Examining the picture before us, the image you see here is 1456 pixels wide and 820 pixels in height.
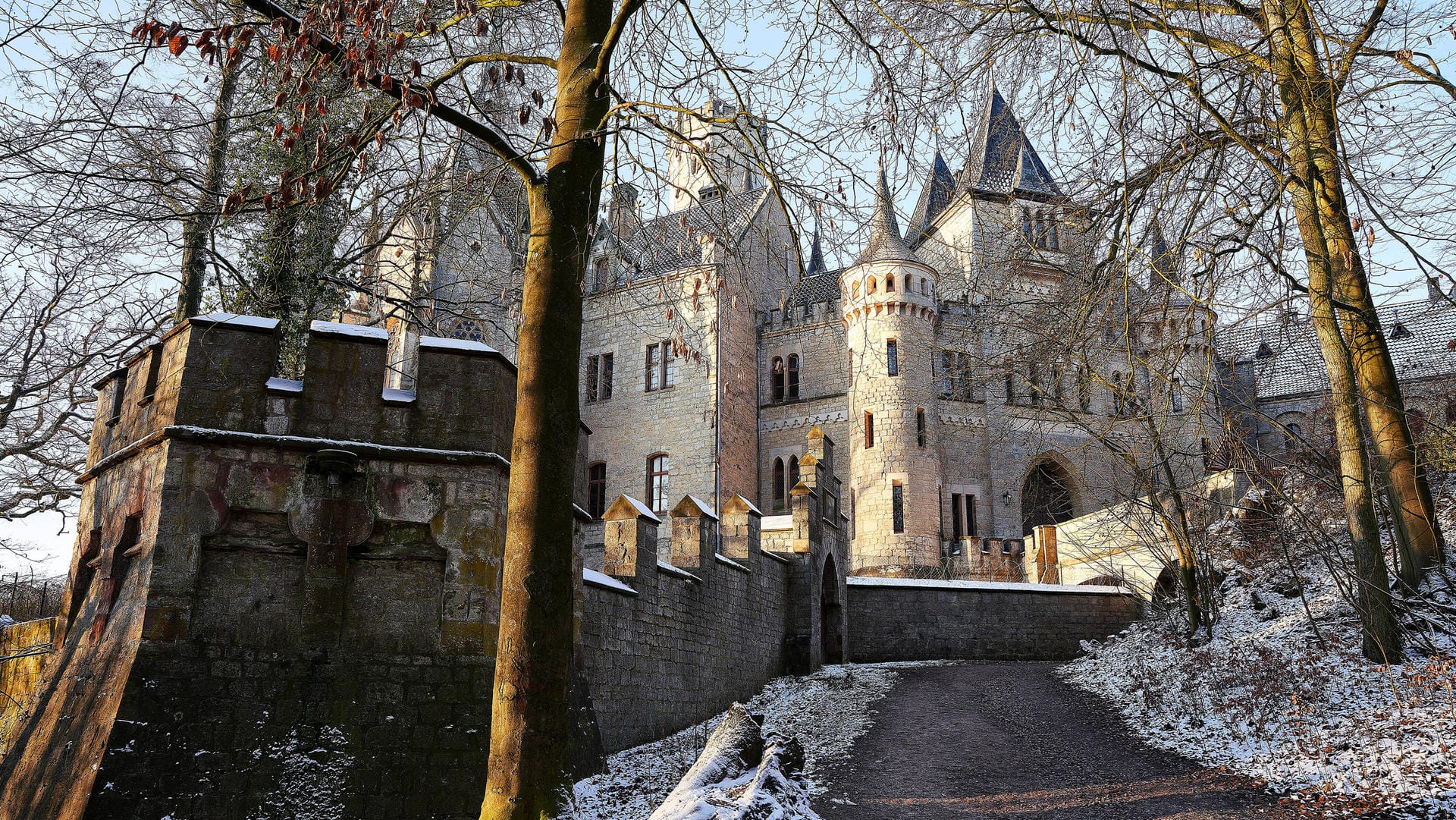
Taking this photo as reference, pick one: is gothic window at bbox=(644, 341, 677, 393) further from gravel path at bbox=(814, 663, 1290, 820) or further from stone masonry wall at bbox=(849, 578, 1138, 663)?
gravel path at bbox=(814, 663, 1290, 820)

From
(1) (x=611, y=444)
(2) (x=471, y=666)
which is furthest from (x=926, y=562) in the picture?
(2) (x=471, y=666)

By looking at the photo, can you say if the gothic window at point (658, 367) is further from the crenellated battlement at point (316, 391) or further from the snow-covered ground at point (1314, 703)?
the crenellated battlement at point (316, 391)

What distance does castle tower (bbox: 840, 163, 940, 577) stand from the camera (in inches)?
1056

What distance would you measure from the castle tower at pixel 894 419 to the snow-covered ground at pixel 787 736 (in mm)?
10192

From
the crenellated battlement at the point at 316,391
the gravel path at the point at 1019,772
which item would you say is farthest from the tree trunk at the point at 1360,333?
the crenellated battlement at the point at 316,391

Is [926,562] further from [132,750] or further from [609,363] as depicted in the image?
[132,750]

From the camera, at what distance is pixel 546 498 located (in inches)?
183

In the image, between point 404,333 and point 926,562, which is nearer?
point 404,333

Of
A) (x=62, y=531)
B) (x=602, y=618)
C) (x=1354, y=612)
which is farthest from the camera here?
(x=62, y=531)

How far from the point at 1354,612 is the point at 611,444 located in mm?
23140

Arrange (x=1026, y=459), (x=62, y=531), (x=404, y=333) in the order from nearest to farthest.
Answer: (x=62, y=531) → (x=404, y=333) → (x=1026, y=459)

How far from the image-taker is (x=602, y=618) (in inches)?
345

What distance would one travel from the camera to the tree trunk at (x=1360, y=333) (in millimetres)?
7367

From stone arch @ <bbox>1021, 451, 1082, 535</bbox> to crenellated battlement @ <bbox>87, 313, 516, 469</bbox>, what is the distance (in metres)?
25.1
